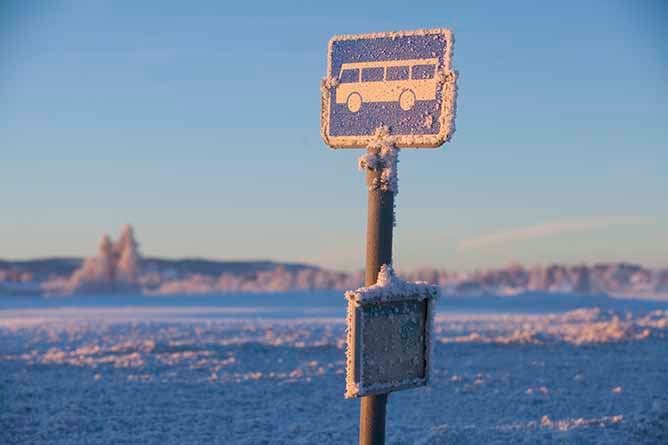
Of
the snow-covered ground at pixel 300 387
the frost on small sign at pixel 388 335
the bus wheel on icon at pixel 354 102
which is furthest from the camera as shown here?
the snow-covered ground at pixel 300 387

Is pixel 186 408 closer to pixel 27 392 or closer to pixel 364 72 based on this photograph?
pixel 27 392

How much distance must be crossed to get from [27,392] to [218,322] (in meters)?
11.1

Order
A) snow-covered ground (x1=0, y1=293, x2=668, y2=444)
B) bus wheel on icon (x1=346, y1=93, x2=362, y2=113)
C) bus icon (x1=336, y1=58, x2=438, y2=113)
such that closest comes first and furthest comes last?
1. bus icon (x1=336, y1=58, x2=438, y2=113)
2. bus wheel on icon (x1=346, y1=93, x2=362, y2=113)
3. snow-covered ground (x1=0, y1=293, x2=668, y2=444)

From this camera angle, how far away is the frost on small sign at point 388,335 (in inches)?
129

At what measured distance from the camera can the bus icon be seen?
11.2 ft

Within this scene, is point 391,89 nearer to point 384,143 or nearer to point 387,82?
point 387,82

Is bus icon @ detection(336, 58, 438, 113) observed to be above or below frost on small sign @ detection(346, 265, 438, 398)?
above

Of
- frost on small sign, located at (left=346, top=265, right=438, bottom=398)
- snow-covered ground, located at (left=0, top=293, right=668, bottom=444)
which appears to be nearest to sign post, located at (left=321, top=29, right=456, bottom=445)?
frost on small sign, located at (left=346, top=265, right=438, bottom=398)

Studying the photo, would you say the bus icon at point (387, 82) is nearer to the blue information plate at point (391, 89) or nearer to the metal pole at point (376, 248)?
the blue information plate at point (391, 89)

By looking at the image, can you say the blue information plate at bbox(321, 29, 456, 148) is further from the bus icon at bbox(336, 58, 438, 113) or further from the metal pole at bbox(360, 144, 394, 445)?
the metal pole at bbox(360, 144, 394, 445)

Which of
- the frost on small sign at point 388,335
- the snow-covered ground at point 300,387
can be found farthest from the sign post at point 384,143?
the snow-covered ground at point 300,387

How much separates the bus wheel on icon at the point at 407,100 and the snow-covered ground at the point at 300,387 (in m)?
3.95

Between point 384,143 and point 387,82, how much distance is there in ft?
0.93

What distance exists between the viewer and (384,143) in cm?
347
